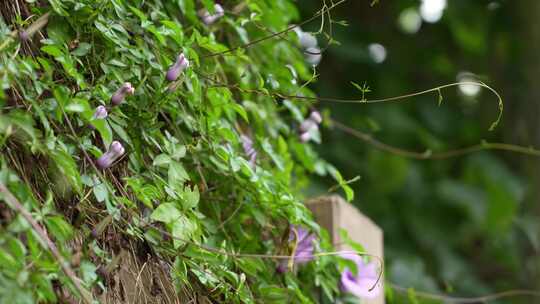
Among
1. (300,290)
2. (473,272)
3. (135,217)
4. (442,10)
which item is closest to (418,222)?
(473,272)

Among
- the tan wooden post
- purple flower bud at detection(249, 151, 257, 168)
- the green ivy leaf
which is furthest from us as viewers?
the tan wooden post

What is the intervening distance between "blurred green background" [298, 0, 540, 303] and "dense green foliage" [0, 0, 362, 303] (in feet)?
3.87

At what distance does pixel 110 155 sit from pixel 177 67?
16 cm

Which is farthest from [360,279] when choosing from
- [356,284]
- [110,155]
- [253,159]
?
[110,155]

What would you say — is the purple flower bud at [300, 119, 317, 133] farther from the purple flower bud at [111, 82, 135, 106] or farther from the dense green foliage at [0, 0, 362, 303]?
the purple flower bud at [111, 82, 135, 106]

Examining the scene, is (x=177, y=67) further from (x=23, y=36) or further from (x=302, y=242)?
(x=302, y=242)

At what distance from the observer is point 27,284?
32.5 inches

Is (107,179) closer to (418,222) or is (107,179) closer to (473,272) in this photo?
(418,222)

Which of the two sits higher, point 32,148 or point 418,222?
point 32,148

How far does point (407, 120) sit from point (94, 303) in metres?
1.89

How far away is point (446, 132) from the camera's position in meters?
2.81

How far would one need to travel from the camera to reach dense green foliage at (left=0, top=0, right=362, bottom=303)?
93 cm

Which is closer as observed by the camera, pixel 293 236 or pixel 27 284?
pixel 27 284

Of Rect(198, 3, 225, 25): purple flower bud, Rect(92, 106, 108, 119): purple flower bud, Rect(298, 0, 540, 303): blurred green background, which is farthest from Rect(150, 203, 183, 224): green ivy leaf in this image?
Rect(298, 0, 540, 303): blurred green background
